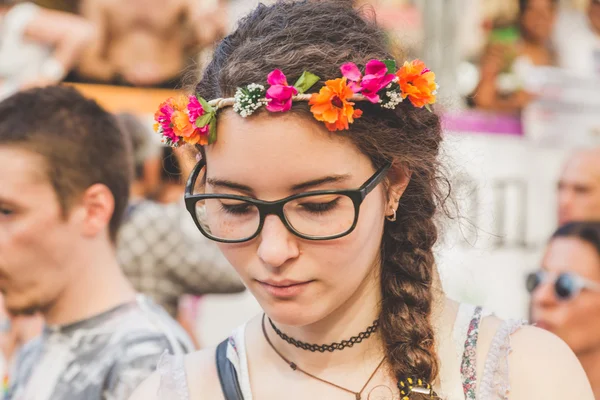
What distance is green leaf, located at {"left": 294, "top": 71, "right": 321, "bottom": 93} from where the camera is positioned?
50.0 inches

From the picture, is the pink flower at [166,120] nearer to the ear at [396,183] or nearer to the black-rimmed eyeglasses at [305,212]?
the black-rimmed eyeglasses at [305,212]

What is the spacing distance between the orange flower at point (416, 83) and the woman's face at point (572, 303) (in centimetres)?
242

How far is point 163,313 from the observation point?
2.24 m

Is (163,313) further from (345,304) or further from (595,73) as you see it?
(595,73)

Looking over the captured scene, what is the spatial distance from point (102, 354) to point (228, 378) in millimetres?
696

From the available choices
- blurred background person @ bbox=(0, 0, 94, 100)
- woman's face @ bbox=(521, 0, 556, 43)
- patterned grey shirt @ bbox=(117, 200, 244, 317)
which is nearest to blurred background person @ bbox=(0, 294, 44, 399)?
patterned grey shirt @ bbox=(117, 200, 244, 317)

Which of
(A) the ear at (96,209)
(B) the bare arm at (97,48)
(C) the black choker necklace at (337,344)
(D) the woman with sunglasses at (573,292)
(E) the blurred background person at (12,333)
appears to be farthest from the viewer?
(B) the bare arm at (97,48)

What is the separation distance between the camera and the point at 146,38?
4137 millimetres

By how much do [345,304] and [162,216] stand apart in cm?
251

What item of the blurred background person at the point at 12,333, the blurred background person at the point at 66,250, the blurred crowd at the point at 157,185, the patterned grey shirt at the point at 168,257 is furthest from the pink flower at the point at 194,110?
the blurred background person at the point at 12,333

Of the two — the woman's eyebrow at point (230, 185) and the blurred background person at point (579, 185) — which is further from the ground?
the woman's eyebrow at point (230, 185)

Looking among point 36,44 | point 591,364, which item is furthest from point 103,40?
point 591,364

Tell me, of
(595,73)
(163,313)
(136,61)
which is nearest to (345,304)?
(163,313)

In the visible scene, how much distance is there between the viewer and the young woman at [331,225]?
126 centimetres
